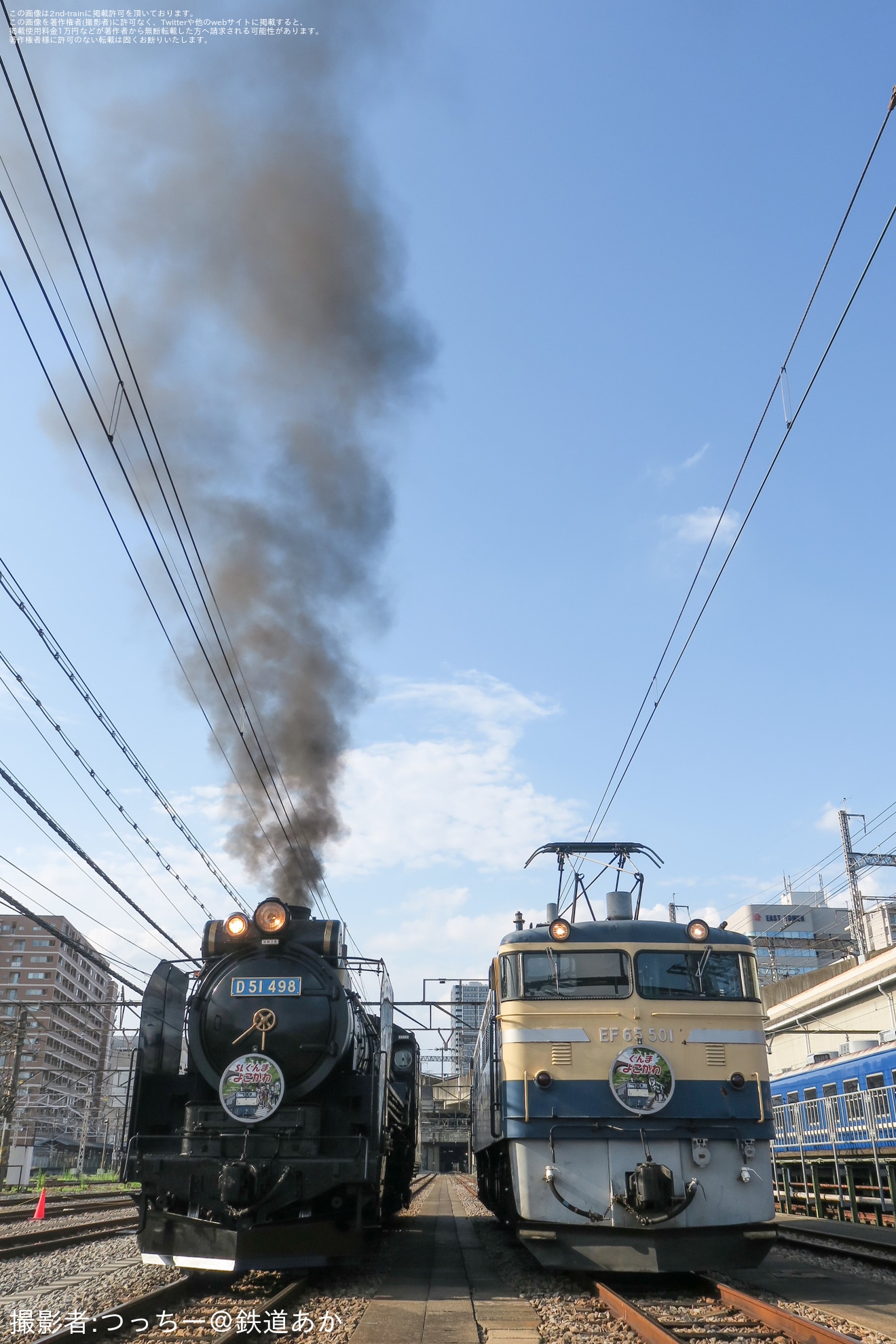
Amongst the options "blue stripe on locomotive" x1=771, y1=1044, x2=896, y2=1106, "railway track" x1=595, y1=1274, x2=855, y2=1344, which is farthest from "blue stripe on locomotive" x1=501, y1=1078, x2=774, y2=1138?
"blue stripe on locomotive" x1=771, y1=1044, x2=896, y2=1106

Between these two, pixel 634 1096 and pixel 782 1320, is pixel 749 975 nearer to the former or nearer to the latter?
pixel 634 1096

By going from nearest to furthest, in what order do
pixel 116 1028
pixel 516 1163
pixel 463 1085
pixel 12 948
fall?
pixel 516 1163 → pixel 116 1028 → pixel 463 1085 → pixel 12 948

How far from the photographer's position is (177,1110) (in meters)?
9.98

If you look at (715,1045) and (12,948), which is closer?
(715,1045)

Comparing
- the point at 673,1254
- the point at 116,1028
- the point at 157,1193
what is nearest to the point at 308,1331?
the point at 157,1193

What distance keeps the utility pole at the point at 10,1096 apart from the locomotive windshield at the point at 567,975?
21961 millimetres

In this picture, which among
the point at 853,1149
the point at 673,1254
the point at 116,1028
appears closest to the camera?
the point at 673,1254

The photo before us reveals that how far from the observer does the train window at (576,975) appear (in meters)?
9.62

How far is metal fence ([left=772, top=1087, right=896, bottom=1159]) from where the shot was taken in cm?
1440

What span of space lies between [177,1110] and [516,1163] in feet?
11.8

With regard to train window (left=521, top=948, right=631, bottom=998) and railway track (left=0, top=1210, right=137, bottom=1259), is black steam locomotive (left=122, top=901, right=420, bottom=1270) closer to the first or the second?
train window (left=521, top=948, right=631, bottom=998)

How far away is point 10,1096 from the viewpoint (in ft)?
90.7

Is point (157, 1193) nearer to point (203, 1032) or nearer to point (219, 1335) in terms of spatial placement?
point (203, 1032)

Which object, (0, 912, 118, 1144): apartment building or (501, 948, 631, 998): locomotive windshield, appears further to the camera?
(0, 912, 118, 1144): apartment building
